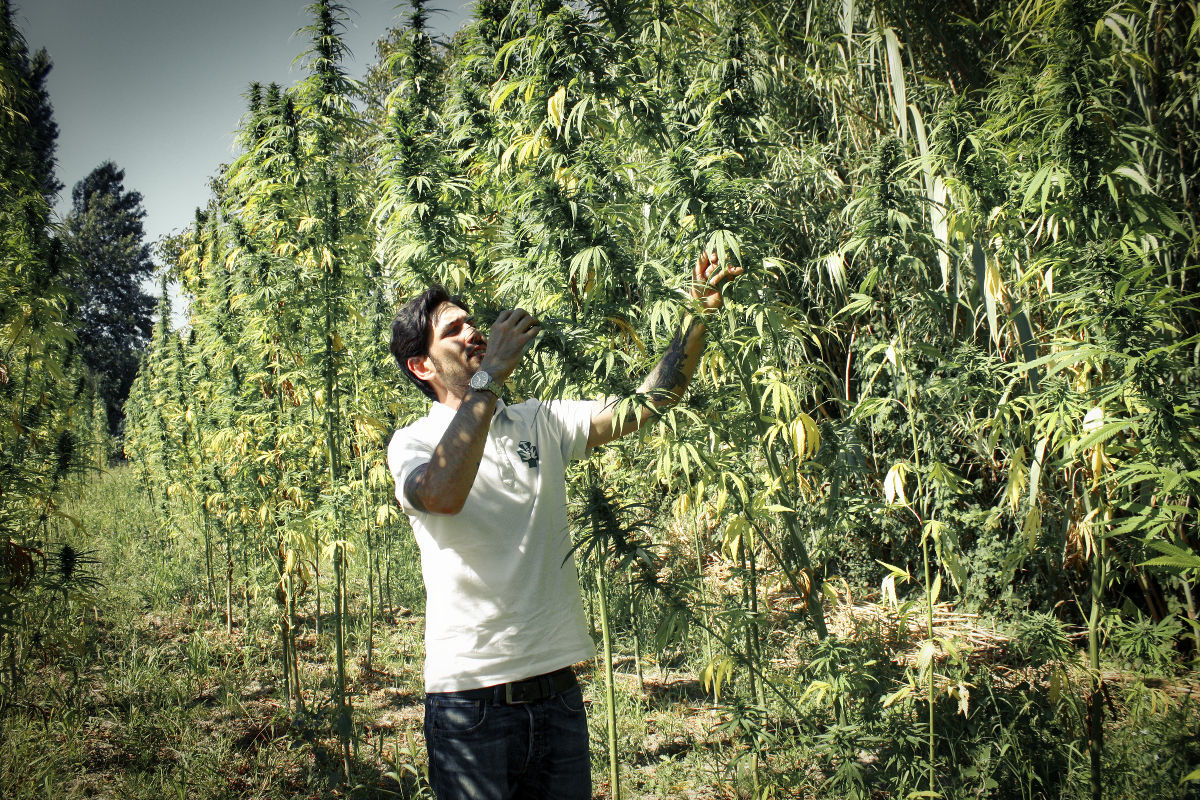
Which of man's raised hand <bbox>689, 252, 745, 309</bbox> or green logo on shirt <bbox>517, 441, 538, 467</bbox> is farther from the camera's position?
man's raised hand <bbox>689, 252, 745, 309</bbox>

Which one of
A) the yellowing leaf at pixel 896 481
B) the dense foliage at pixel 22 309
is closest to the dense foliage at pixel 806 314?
the yellowing leaf at pixel 896 481

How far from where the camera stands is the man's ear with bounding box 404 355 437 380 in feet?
6.15

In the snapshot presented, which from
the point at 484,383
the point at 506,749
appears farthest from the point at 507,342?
the point at 506,749

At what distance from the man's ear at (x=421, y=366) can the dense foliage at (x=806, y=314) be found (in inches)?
11.6

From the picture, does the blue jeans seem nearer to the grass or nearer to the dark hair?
the grass

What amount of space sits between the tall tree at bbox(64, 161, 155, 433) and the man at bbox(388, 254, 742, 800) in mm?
31631

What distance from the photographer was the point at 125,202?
35.6 metres

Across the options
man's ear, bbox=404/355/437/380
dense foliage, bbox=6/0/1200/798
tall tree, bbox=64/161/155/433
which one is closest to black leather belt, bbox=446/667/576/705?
dense foliage, bbox=6/0/1200/798

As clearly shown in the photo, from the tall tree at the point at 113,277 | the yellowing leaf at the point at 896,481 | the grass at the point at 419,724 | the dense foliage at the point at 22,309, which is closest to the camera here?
the yellowing leaf at the point at 896,481

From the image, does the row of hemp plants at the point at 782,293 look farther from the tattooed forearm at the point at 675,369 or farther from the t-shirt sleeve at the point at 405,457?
the t-shirt sleeve at the point at 405,457

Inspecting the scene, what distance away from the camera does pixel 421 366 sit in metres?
1.89

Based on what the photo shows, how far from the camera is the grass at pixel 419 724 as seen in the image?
7.85 ft

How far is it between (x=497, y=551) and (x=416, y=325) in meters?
0.66

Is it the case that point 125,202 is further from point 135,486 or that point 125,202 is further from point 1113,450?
point 1113,450
